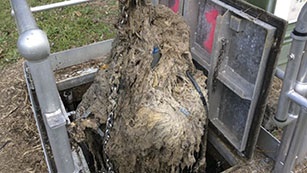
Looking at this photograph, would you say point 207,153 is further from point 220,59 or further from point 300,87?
point 300,87

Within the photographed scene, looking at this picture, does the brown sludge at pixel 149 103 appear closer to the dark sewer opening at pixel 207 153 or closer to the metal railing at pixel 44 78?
the dark sewer opening at pixel 207 153

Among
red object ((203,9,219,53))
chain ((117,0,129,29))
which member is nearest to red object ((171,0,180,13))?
red object ((203,9,219,53))

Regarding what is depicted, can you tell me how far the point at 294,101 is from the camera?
1714mm

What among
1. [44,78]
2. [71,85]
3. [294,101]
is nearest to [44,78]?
[44,78]

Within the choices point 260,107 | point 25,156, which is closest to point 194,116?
point 260,107

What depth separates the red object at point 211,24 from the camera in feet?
Result: 7.00

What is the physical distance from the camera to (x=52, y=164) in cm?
213

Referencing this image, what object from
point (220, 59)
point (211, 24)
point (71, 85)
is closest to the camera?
point (220, 59)

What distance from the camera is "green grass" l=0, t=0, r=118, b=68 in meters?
3.72

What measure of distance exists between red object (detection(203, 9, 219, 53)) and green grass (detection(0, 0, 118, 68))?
5.79 ft

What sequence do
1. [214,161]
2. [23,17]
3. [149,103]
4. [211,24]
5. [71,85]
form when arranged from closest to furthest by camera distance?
[23,17], [149,103], [211,24], [214,161], [71,85]

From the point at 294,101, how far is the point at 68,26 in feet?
9.62

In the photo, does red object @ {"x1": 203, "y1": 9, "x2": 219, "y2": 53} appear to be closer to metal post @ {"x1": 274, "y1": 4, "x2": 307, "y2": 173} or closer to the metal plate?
the metal plate

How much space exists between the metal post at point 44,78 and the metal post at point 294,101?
3.54 feet
